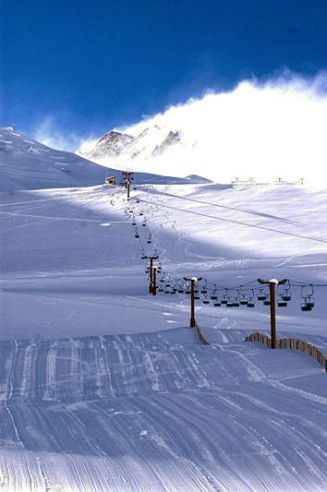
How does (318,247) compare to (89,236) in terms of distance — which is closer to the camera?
(318,247)

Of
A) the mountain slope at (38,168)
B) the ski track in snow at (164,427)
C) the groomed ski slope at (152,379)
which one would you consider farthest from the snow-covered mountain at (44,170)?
the ski track in snow at (164,427)

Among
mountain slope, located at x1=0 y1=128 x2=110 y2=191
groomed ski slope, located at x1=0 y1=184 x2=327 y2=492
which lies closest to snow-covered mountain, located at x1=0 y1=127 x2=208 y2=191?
mountain slope, located at x1=0 y1=128 x2=110 y2=191

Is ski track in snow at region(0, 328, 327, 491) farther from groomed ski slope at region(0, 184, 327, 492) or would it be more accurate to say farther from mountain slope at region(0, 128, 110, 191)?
mountain slope at region(0, 128, 110, 191)

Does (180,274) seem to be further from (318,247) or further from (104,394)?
(104,394)

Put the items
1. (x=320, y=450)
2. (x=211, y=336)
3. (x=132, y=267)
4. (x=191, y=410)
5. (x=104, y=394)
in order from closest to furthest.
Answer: (x=320, y=450), (x=191, y=410), (x=104, y=394), (x=211, y=336), (x=132, y=267)

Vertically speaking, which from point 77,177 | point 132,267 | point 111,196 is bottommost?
point 132,267

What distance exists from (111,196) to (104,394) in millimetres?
58377

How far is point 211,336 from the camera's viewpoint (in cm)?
2259

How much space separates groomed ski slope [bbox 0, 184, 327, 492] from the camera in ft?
23.5

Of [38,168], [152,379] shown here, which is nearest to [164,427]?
[152,379]

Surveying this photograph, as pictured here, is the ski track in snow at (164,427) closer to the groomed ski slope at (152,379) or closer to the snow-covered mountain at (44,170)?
the groomed ski slope at (152,379)

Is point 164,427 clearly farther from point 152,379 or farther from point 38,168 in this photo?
point 38,168

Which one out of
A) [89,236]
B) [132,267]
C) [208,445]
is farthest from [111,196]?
[208,445]

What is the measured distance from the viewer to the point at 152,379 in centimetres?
1479
